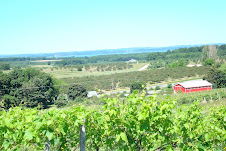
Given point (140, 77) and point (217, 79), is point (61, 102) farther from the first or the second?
point (140, 77)

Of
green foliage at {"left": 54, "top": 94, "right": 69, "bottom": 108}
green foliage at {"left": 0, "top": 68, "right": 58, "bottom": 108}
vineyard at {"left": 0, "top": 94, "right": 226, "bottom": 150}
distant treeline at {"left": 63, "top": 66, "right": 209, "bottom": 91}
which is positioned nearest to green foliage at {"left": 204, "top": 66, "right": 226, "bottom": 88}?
distant treeline at {"left": 63, "top": 66, "right": 209, "bottom": 91}

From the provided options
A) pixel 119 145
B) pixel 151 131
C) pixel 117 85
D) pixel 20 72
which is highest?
pixel 151 131

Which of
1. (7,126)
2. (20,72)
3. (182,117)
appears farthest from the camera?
(20,72)

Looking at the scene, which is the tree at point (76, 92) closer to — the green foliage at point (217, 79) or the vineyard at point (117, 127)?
the green foliage at point (217, 79)

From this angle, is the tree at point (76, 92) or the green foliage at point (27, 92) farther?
the tree at point (76, 92)

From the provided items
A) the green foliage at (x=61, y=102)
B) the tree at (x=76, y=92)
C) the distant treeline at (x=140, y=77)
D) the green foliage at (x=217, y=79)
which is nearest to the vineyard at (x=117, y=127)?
the green foliage at (x=61, y=102)

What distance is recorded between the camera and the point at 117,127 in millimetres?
3385

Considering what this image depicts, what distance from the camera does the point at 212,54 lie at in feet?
249

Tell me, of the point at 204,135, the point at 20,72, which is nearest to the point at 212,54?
the point at 20,72

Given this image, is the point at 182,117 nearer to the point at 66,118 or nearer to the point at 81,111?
the point at 81,111

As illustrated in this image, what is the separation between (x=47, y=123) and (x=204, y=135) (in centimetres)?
239

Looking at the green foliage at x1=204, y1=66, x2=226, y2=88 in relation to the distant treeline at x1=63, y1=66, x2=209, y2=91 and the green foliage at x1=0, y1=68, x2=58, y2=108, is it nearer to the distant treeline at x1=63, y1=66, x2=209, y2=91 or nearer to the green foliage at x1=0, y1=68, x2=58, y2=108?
the distant treeline at x1=63, y1=66, x2=209, y2=91

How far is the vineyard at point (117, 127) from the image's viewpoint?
3.06 m

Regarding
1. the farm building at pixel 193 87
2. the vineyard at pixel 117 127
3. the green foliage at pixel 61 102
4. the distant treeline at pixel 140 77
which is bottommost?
the distant treeline at pixel 140 77
